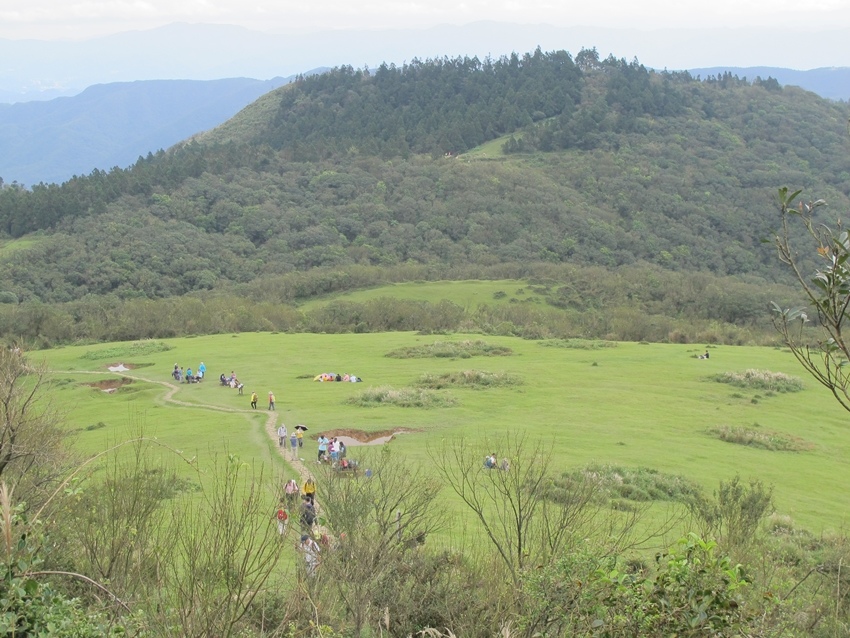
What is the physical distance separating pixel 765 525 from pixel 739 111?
574 feet

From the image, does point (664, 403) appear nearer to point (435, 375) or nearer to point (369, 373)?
point (435, 375)

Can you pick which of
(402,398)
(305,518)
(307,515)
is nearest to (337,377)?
(402,398)

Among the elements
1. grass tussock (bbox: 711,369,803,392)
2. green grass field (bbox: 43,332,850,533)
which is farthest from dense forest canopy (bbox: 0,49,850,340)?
grass tussock (bbox: 711,369,803,392)

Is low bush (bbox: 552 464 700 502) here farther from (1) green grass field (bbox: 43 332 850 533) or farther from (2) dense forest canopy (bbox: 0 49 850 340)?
(2) dense forest canopy (bbox: 0 49 850 340)

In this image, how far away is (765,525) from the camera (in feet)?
76.7

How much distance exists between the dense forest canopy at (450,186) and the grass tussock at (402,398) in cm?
5985

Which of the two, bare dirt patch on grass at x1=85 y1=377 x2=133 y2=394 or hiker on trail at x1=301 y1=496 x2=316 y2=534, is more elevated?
hiker on trail at x1=301 y1=496 x2=316 y2=534

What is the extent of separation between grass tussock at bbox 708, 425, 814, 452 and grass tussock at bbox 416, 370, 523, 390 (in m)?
12.2

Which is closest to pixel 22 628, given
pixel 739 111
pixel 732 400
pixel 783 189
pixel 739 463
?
pixel 783 189

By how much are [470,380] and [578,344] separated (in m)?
16.9

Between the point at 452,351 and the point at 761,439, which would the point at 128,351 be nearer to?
the point at 452,351

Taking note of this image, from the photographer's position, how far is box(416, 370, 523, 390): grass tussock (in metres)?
A: 44.4

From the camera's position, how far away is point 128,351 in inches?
2200

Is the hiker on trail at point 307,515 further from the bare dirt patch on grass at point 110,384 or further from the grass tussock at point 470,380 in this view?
the bare dirt patch on grass at point 110,384
